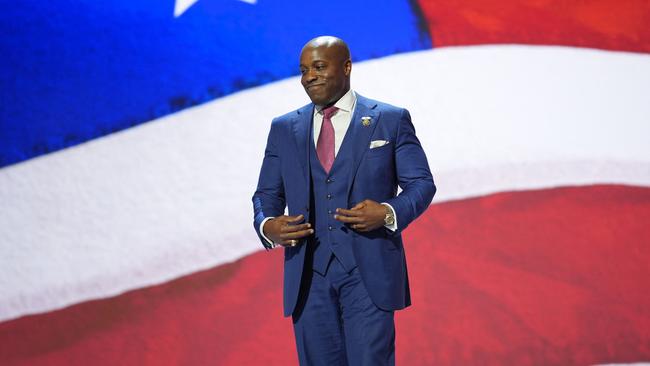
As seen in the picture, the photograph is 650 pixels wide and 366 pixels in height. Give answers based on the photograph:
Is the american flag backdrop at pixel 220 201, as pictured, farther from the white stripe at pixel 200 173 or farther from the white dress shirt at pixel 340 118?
the white dress shirt at pixel 340 118

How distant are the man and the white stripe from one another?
1037 millimetres

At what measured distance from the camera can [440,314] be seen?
3072mm

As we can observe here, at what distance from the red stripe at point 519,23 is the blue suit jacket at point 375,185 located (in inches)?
47.6

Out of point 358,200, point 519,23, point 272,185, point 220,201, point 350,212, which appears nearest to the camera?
point 350,212

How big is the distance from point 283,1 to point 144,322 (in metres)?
1.25

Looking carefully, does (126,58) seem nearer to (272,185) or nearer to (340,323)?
(272,185)

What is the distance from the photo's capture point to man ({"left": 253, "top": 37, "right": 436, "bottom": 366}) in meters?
1.95

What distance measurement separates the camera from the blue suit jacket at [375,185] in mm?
1949

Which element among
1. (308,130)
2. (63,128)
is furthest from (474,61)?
(63,128)

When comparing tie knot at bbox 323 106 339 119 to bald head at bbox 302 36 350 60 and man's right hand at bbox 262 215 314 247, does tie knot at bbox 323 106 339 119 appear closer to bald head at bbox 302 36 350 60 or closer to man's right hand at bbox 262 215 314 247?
bald head at bbox 302 36 350 60

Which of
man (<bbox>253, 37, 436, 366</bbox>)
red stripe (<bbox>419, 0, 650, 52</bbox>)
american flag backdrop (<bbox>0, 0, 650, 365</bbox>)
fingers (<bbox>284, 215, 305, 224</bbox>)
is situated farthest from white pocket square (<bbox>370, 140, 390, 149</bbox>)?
red stripe (<bbox>419, 0, 650, 52</bbox>)

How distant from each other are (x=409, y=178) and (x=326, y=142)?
21 cm

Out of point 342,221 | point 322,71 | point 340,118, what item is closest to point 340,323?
point 342,221

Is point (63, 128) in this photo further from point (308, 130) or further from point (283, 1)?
point (308, 130)
